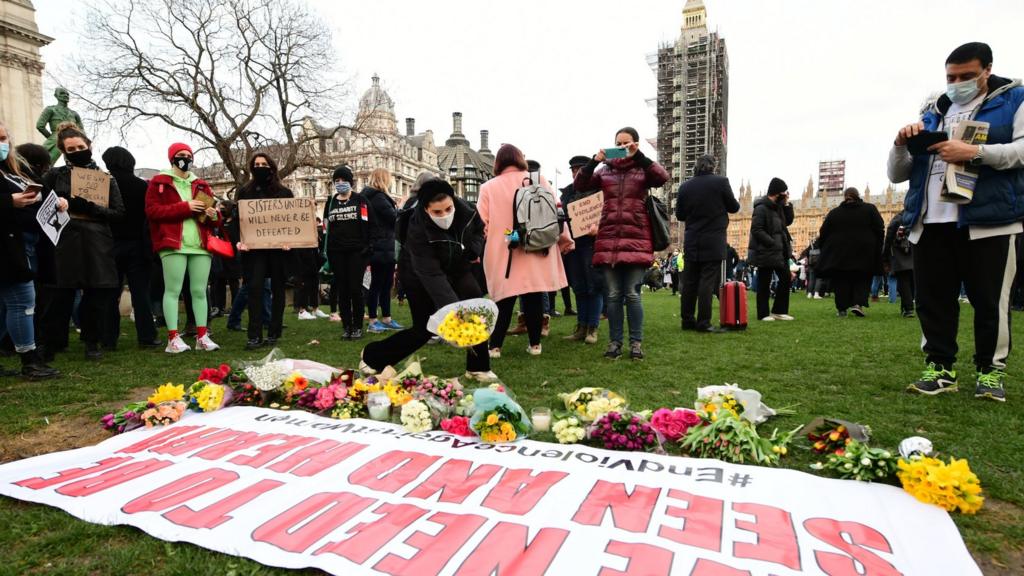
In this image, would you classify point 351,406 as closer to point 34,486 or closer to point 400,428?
point 400,428

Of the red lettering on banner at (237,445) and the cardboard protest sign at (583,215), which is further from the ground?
the cardboard protest sign at (583,215)

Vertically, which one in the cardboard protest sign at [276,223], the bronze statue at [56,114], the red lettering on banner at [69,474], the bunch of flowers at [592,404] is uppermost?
the bronze statue at [56,114]

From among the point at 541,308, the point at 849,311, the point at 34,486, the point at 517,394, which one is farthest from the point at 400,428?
the point at 849,311

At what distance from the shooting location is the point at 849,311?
9.46 meters

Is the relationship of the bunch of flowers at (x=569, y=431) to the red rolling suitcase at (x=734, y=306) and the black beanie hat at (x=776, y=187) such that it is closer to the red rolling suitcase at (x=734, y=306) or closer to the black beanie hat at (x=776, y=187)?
the red rolling suitcase at (x=734, y=306)

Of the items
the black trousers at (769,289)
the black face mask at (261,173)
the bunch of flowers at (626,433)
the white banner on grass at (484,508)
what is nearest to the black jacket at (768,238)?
the black trousers at (769,289)

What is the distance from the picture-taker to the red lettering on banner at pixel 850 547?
1.65 m

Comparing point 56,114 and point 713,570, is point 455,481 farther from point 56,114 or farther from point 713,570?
point 56,114

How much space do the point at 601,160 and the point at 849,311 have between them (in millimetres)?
7084

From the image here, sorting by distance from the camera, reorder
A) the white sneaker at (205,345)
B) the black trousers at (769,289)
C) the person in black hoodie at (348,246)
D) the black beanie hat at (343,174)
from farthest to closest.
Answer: the black trousers at (769,289) < the black beanie hat at (343,174) < the person in black hoodie at (348,246) < the white sneaker at (205,345)

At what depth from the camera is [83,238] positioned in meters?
4.99

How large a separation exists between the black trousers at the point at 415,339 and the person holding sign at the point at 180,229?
2570 millimetres

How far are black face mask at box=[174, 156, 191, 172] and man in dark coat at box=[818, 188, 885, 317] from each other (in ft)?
28.1

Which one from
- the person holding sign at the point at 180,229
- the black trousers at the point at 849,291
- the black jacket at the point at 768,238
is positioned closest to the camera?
the person holding sign at the point at 180,229
